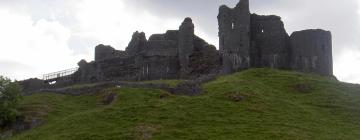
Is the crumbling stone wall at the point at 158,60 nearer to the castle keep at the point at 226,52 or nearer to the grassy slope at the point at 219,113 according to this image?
the castle keep at the point at 226,52

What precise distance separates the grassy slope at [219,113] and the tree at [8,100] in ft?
6.75

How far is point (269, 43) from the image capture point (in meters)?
115

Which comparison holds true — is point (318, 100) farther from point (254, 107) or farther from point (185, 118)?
point (185, 118)

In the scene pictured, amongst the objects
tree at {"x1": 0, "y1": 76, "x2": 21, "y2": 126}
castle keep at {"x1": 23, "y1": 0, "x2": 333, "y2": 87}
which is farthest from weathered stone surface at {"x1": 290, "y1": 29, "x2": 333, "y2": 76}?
tree at {"x1": 0, "y1": 76, "x2": 21, "y2": 126}

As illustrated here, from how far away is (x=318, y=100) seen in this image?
91.8 metres

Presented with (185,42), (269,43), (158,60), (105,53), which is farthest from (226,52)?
(105,53)

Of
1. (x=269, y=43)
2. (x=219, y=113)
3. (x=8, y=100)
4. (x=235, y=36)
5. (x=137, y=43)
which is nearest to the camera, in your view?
(x=219, y=113)

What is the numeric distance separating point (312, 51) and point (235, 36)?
10879 millimetres

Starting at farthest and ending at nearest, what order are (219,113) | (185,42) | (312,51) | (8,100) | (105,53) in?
(105,53), (185,42), (312,51), (8,100), (219,113)

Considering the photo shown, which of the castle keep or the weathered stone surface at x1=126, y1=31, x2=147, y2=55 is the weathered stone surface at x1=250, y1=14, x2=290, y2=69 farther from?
the weathered stone surface at x1=126, y1=31, x2=147, y2=55

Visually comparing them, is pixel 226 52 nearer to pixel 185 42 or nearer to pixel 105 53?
pixel 185 42

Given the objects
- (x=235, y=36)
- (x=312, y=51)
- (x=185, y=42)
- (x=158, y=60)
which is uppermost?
(x=235, y=36)

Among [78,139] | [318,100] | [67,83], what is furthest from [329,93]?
[67,83]

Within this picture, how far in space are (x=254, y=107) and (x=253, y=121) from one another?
5771mm
